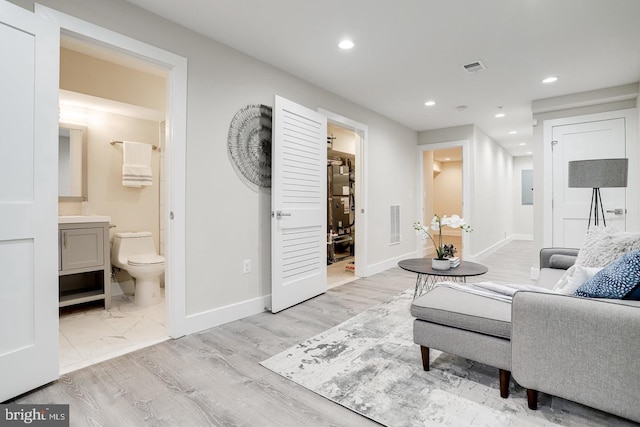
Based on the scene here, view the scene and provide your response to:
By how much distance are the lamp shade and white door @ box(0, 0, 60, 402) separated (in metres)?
4.11

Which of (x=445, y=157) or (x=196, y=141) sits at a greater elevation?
(x=445, y=157)

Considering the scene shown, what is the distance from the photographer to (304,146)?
3.31 metres

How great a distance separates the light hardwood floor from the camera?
4.98ft

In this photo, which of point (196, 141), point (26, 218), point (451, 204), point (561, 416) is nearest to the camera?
point (561, 416)

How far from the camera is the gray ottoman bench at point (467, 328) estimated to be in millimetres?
1587

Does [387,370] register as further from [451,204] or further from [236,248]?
[451,204]

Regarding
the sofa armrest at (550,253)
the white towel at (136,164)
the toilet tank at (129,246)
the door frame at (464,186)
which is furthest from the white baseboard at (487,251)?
the white towel at (136,164)

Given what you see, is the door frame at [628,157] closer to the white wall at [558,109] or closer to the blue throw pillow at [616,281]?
the white wall at [558,109]

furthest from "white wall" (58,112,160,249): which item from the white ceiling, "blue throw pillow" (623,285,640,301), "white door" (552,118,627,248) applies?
"white door" (552,118,627,248)

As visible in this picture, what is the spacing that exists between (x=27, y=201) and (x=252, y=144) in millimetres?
1687

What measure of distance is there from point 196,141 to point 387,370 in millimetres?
2156

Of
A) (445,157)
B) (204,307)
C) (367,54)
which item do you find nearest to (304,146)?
(367,54)

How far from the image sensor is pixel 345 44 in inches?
108

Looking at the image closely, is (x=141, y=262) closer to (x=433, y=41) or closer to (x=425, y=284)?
(x=425, y=284)
